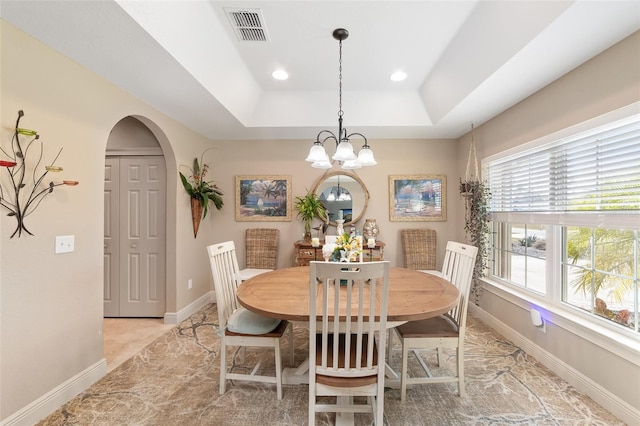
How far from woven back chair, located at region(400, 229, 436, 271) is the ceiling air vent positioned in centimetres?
306

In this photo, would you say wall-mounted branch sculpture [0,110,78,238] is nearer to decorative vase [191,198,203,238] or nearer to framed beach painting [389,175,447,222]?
decorative vase [191,198,203,238]

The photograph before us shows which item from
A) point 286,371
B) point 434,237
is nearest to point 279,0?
point 286,371

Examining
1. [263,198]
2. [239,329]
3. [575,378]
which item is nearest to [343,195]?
[263,198]

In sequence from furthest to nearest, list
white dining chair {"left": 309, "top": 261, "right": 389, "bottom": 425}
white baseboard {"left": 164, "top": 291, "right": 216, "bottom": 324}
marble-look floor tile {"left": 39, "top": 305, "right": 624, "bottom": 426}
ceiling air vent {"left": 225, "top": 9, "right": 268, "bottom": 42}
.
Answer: white baseboard {"left": 164, "top": 291, "right": 216, "bottom": 324} → ceiling air vent {"left": 225, "top": 9, "right": 268, "bottom": 42} → marble-look floor tile {"left": 39, "top": 305, "right": 624, "bottom": 426} → white dining chair {"left": 309, "top": 261, "right": 389, "bottom": 425}

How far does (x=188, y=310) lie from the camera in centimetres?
354

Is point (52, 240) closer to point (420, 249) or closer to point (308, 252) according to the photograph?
point (308, 252)

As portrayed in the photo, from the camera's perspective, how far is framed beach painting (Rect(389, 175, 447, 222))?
4.16 meters

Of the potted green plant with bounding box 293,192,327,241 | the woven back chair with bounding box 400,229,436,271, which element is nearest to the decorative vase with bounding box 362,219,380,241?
the woven back chair with bounding box 400,229,436,271

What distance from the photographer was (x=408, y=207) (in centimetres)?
417

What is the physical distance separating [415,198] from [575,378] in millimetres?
2578

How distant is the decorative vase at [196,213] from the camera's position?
3676 mm

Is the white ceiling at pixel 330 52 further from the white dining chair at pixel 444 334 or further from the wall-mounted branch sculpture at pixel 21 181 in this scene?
the white dining chair at pixel 444 334

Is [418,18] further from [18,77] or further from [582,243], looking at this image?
[18,77]

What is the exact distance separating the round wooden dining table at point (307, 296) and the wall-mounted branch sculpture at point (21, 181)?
1.40 meters
